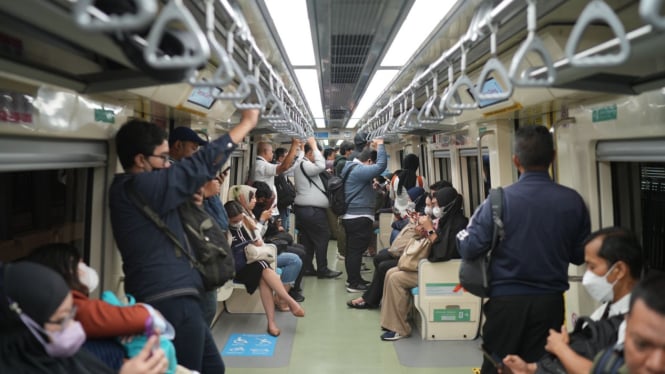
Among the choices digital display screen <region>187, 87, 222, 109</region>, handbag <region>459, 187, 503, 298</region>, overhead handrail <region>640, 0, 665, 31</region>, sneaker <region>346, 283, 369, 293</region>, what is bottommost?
sneaker <region>346, 283, 369, 293</region>

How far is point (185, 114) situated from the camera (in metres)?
3.90

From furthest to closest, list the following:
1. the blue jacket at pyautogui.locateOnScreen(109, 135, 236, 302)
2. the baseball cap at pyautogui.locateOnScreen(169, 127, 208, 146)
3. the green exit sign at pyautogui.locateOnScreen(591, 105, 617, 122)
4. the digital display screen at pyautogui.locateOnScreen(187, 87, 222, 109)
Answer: the digital display screen at pyautogui.locateOnScreen(187, 87, 222, 109) < the baseball cap at pyautogui.locateOnScreen(169, 127, 208, 146) < the green exit sign at pyautogui.locateOnScreen(591, 105, 617, 122) < the blue jacket at pyautogui.locateOnScreen(109, 135, 236, 302)

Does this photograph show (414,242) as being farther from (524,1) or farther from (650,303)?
(650,303)

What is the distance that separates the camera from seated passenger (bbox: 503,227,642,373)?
6.19 feet

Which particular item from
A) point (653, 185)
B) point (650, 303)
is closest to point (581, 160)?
point (653, 185)

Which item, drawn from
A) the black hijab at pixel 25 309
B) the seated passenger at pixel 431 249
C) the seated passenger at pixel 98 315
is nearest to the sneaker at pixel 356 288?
the seated passenger at pixel 431 249

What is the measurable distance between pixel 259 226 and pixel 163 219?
2.73 metres

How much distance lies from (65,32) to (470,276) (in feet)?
7.12

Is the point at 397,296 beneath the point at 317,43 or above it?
beneath

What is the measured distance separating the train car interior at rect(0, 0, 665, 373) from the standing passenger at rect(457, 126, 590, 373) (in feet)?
1.44

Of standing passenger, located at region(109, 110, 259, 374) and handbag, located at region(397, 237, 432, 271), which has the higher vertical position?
standing passenger, located at region(109, 110, 259, 374)

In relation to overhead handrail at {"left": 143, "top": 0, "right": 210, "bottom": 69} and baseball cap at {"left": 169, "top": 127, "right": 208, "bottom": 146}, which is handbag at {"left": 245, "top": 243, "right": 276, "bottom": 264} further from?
overhead handrail at {"left": 143, "top": 0, "right": 210, "bottom": 69}

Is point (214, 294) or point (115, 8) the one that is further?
point (214, 294)

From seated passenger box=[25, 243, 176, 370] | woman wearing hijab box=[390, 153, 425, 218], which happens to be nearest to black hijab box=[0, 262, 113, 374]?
seated passenger box=[25, 243, 176, 370]
